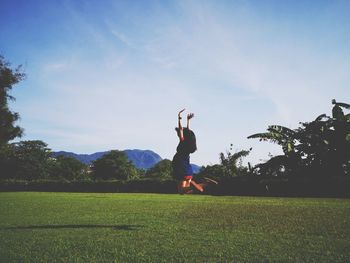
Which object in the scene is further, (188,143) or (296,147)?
(296,147)

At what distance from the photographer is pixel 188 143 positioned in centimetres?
971

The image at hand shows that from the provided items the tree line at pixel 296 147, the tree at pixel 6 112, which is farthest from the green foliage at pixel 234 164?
the tree at pixel 6 112

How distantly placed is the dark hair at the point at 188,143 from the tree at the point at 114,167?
104 metres

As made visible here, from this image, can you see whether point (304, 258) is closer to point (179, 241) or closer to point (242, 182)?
point (179, 241)

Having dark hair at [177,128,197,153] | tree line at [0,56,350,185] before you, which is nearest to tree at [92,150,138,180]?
tree line at [0,56,350,185]

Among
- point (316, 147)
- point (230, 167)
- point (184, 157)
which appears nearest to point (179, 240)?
point (184, 157)

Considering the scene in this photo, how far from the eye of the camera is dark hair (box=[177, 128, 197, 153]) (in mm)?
9664

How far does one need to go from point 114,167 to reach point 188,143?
107559 mm

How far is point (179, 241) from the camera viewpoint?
707 cm

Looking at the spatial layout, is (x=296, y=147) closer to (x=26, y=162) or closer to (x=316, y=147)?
(x=316, y=147)

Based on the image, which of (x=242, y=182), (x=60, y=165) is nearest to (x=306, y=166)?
(x=242, y=182)

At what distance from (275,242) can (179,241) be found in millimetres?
2112

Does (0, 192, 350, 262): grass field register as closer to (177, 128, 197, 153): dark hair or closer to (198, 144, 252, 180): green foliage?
(177, 128, 197, 153): dark hair

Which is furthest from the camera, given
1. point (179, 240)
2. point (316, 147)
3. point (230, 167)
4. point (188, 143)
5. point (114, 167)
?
point (114, 167)
